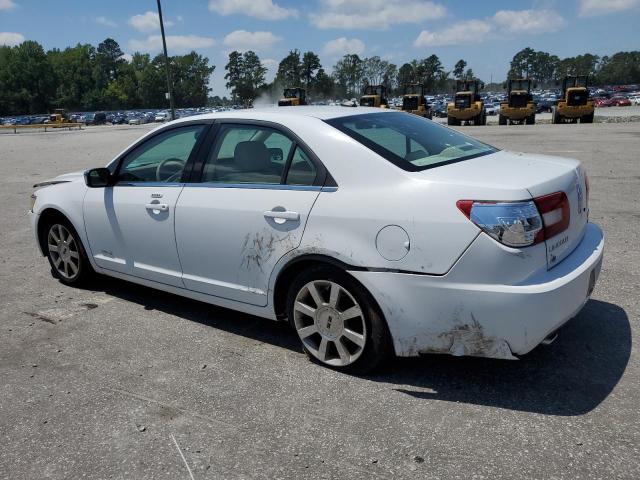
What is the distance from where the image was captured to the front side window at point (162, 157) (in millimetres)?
4066

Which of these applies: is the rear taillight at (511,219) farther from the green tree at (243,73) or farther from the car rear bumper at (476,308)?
the green tree at (243,73)

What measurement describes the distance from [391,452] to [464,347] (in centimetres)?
67

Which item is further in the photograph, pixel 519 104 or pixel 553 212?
pixel 519 104

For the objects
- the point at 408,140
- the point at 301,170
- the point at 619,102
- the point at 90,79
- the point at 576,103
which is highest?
the point at 90,79

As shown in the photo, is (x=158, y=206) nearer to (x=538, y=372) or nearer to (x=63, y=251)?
(x=63, y=251)

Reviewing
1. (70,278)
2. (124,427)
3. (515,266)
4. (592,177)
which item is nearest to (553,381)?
(515,266)

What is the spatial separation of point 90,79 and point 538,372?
144m

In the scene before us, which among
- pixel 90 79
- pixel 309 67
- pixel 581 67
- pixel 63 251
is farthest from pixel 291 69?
pixel 63 251

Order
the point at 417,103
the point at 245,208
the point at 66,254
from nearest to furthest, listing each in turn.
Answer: the point at 245,208, the point at 66,254, the point at 417,103

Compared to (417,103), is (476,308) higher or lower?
lower

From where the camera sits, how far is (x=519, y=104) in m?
31.0

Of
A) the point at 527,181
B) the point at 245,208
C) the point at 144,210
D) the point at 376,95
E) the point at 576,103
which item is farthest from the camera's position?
the point at 376,95

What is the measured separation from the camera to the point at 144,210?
411 centimetres

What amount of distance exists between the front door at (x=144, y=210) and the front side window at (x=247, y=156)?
251 mm
